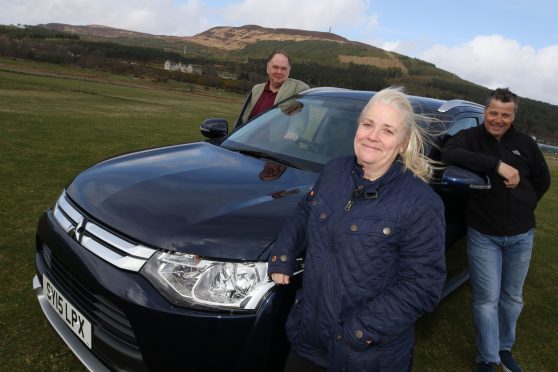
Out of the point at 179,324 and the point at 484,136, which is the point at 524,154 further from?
the point at 179,324

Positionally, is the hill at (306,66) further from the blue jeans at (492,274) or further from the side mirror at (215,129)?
the side mirror at (215,129)

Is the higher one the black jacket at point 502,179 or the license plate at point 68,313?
the black jacket at point 502,179

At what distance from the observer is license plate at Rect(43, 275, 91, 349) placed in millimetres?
1946

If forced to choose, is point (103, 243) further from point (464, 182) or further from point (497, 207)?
point (497, 207)

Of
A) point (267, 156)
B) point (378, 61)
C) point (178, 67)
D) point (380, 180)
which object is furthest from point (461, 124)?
point (378, 61)

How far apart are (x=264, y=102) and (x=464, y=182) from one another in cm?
278

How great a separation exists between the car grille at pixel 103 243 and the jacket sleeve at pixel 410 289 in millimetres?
884

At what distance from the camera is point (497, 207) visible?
268 centimetres

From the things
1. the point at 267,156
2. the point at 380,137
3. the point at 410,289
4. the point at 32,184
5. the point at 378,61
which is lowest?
the point at 32,184

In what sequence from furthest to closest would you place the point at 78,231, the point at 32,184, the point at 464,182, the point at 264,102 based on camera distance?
the point at 32,184, the point at 264,102, the point at 464,182, the point at 78,231

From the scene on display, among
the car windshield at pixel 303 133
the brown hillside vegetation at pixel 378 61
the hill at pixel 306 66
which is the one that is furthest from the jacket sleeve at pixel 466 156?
the brown hillside vegetation at pixel 378 61

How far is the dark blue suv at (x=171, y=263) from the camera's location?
1699 millimetres

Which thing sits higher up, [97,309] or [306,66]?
[306,66]

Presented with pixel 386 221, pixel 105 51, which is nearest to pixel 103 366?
pixel 386 221
